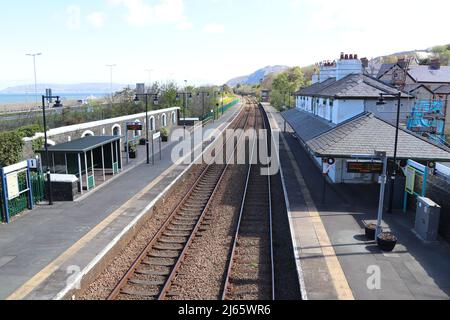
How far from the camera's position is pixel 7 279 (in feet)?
33.1

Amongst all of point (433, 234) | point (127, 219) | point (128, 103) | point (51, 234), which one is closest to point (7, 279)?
point (51, 234)

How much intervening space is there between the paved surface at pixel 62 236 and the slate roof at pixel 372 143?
8100 mm

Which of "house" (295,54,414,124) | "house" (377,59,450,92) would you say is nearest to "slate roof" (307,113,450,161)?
"house" (295,54,414,124)

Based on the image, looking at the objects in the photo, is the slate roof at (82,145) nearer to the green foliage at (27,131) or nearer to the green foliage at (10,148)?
the green foliage at (10,148)

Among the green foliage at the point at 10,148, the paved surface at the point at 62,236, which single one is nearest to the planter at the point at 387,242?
the paved surface at the point at 62,236

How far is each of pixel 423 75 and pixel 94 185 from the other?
5139 centimetres

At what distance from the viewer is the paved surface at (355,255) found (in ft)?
31.2

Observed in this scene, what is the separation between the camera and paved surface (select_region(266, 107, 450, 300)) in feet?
31.2

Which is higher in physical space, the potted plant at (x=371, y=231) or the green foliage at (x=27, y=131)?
the green foliage at (x=27, y=131)

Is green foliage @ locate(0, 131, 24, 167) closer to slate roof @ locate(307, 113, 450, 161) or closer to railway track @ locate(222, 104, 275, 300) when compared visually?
railway track @ locate(222, 104, 275, 300)

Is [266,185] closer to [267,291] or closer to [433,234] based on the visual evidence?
[433,234]

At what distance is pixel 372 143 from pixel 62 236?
13.0 metres

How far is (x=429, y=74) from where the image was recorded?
5631 cm

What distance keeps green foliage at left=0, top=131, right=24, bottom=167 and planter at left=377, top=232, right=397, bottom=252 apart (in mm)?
15311
